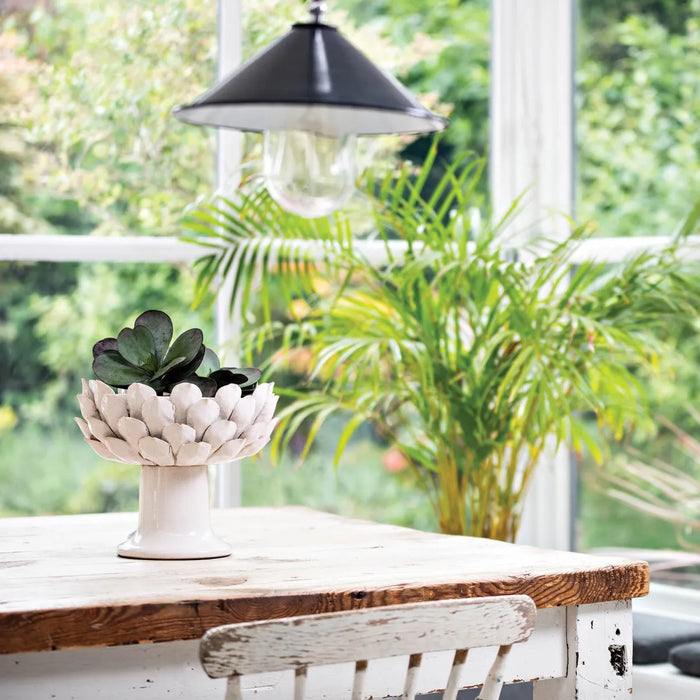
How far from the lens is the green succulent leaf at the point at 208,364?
1.72 metres

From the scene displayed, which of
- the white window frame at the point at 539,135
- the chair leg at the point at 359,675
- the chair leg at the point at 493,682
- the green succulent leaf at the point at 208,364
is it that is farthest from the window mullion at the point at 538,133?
the chair leg at the point at 359,675

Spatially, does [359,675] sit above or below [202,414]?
below

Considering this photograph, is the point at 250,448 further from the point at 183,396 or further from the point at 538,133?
the point at 538,133

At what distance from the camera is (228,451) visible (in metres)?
1.66

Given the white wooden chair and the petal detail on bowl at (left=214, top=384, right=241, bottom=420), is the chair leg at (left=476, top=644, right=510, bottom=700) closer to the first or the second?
the white wooden chair

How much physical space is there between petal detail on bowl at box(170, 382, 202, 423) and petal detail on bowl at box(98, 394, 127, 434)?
0.23 ft

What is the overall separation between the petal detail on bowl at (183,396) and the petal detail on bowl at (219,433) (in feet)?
0.14

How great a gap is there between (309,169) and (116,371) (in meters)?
0.65

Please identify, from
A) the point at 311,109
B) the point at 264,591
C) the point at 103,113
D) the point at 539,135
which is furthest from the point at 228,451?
the point at 539,135

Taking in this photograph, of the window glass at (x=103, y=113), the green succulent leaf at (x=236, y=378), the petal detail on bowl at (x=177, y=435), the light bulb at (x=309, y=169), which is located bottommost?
the petal detail on bowl at (x=177, y=435)

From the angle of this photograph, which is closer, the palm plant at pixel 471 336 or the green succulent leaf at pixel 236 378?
the green succulent leaf at pixel 236 378

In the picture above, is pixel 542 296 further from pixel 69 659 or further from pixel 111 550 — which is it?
pixel 69 659

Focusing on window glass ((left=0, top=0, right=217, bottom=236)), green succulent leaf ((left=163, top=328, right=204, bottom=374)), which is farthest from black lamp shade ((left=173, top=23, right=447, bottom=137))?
window glass ((left=0, top=0, right=217, bottom=236))

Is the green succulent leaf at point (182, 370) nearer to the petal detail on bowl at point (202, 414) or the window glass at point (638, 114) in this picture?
the petal detail on bowl at point (202, 414)
